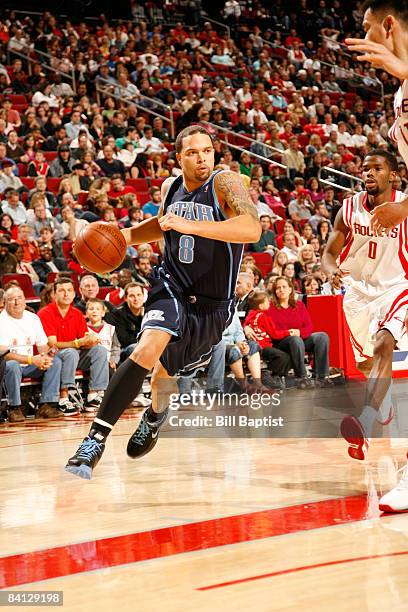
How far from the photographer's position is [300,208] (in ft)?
47.3

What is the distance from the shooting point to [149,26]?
1944 centimetres

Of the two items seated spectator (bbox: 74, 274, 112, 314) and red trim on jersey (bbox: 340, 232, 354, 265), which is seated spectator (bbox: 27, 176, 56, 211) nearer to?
seated spectator (bbox: 74, 274, 112, 314)

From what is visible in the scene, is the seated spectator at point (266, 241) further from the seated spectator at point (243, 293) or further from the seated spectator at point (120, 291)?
the seated spectator at point (120, 291)

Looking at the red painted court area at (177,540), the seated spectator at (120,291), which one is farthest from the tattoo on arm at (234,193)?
the seated spectator at (120,291)

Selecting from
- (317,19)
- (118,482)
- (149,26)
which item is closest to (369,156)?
(118,482)

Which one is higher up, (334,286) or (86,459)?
(86,459)

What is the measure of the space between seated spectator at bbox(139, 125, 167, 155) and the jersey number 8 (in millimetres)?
9450

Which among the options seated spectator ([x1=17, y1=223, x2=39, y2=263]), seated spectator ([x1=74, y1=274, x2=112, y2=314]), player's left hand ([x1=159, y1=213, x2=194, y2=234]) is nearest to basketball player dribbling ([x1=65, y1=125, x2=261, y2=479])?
player's left hand ([x1=159, y1=213, x2=194, y2=234])

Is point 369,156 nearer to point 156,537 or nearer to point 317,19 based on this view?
point 156,537

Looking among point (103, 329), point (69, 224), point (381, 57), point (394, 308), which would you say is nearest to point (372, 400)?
point (394, 308)

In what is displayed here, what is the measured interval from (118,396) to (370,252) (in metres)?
2.17

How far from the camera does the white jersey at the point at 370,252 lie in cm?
572

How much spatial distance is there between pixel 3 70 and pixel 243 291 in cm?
671

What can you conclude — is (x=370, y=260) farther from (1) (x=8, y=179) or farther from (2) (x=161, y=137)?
(2) (x=161, y=137)
